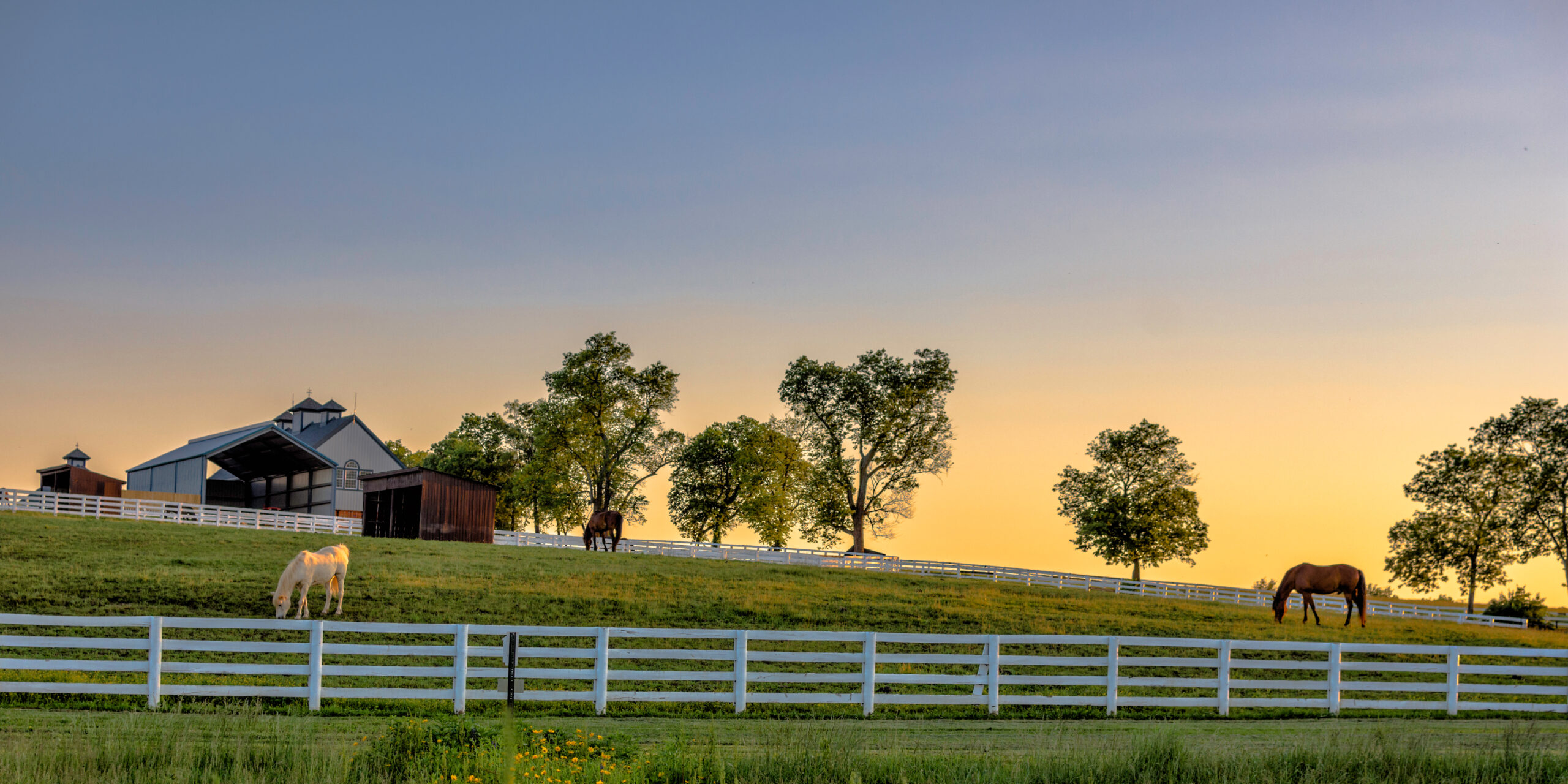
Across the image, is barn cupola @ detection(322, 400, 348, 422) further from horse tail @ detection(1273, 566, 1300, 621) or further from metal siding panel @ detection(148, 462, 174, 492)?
horse tail @ detection(1273, 566, 1300, 621)

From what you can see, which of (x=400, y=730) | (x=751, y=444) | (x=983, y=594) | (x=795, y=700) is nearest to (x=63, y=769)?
(x=400, y=730)

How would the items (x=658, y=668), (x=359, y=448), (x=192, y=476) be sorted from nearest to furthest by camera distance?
(x=658, y=668)
(x=192, y=476)
(x=359, y=448)

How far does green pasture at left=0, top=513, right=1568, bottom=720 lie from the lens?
17609 millimetres

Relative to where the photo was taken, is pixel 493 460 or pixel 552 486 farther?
pixel 493 460

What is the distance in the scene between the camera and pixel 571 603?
25.9 metres

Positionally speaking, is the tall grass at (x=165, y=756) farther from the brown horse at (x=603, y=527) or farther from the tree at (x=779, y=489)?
the tree at (x=779, y=489)

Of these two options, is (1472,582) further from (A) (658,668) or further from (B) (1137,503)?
(A) (658,668)

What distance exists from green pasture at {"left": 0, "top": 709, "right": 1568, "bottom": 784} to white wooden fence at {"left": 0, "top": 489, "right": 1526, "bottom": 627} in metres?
28.6

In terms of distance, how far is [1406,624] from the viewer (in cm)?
3647

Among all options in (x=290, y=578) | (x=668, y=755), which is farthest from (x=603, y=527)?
(x=668, y=755)

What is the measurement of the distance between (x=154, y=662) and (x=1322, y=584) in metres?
30.4

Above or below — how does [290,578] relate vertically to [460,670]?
above

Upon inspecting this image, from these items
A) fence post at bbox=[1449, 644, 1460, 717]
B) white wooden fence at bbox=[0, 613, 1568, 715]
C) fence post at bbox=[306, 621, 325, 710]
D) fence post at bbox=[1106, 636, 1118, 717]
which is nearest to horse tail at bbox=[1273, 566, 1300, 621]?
white wooden fence at bbox=[0, 613, 1568, 715]

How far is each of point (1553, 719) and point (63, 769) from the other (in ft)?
70.1
